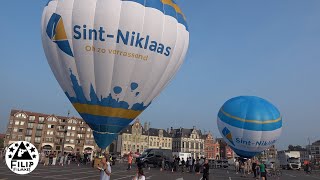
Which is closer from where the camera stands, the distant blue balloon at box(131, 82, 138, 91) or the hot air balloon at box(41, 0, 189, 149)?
the hot air balloon at box(41, 0, 189, 149)

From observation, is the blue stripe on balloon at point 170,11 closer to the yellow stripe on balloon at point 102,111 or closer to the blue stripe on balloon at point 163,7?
the blue stripe on balloon at point 163,7

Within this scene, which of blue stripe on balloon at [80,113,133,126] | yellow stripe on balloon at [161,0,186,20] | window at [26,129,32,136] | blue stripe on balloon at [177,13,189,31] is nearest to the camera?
blue stripe on balloon at [80,113,133,126]

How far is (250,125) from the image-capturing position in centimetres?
3067

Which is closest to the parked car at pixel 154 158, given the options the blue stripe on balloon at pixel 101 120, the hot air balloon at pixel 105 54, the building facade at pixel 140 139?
the hot air balloon at pixel 105 54

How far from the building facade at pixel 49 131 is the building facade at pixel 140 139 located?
10548mm

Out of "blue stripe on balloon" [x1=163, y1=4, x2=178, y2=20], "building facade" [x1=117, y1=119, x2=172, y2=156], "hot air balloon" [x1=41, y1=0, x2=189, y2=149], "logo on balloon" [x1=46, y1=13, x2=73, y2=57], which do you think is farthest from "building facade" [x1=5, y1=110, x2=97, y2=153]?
"blue stripe on balloon" [x1=163, y1=4, x2=178, y2=20]

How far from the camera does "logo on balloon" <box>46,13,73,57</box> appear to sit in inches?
650

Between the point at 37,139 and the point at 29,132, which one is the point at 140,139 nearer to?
the point at 37,139

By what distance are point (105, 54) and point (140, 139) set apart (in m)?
98.9

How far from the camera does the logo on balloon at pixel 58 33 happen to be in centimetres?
1650

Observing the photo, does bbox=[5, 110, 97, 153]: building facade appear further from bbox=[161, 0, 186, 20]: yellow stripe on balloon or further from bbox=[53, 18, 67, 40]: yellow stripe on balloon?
bbox=[53, 18, 67, 40]: yellow stripe on balloon

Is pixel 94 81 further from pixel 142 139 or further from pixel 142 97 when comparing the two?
pixel 142 139

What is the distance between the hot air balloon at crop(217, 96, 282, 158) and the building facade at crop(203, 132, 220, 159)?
9430 cm

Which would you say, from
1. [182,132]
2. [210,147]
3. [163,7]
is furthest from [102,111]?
[210,147]
